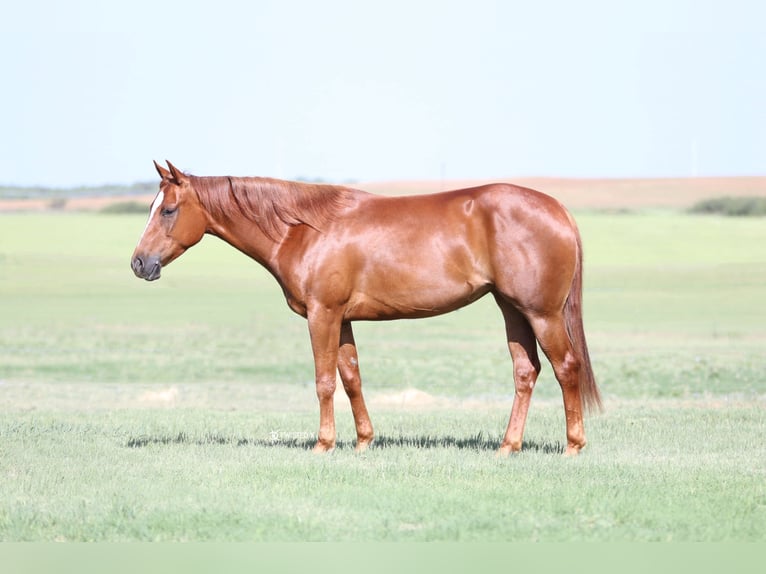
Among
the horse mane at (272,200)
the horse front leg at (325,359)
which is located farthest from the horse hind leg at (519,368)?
the horse mane at (272,200)

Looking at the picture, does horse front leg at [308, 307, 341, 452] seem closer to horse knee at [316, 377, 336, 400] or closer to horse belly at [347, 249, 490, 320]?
horse knee at [316, 377, 336, 400]

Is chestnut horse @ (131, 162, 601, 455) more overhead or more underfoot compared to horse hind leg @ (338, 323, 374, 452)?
more overhead

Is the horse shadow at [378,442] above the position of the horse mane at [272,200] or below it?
below

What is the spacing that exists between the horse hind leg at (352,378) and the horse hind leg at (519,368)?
4.03 ft

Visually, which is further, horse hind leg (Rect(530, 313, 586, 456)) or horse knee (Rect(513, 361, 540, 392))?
horse knee (Rect(513, 361, 540, 392))

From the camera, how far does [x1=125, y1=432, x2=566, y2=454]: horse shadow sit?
422 inches

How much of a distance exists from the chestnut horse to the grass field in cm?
80

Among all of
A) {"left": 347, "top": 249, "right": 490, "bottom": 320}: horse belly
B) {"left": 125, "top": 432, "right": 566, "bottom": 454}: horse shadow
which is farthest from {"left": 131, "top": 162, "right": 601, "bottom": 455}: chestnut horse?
{"left": 125, "top": 432, "right": 566, "bottom": 454}: horse shadow

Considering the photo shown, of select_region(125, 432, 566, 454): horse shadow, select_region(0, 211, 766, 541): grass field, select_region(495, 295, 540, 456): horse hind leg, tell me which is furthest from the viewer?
select_region(125, 432, 566, 454): horse shadow

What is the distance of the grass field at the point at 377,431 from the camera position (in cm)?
759

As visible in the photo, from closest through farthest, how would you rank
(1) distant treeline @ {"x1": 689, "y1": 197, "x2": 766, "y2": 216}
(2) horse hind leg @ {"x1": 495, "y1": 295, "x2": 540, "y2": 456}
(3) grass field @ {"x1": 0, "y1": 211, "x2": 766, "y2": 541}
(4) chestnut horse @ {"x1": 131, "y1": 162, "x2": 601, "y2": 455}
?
(3) grass field @ {"x1": 0, "y1": 211, "x2": 766, "y2": 541} → (4) chestnut horse @ {"x1": 131, "y1": 162, "x2": 601, "y2": 455} → (2) horse hind leg @ {"x1": 495, "y1": 295, "x2": 540, "y2": 456} → (1) distant treeline @ {"x1": 689, "y1": 197, "x2": 766, "y2": 216}

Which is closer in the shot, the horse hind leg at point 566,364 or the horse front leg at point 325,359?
the horse hind leg at point 566,364

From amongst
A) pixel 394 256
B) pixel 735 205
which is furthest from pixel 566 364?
pixel 735 205

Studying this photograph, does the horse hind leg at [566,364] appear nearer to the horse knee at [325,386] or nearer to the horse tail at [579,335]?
the horse tail at [579,335]
